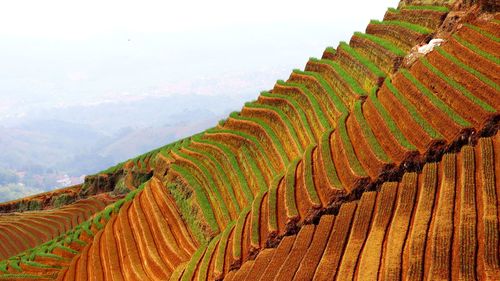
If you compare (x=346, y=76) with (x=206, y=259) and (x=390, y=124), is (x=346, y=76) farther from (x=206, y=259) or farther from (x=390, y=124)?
(x=206, y=259)

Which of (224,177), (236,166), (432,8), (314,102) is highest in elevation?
(432,8)

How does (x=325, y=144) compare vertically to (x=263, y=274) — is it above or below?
above

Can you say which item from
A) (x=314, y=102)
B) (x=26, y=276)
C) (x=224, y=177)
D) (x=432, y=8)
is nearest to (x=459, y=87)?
(x=432, y=8)

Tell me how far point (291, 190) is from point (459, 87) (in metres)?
6.96

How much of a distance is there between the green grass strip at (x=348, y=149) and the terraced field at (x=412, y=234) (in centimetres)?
142

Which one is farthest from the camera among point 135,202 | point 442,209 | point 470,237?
point 135,202

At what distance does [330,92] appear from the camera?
25.0 metres

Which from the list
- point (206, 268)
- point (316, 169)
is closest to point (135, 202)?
point (206, 268)

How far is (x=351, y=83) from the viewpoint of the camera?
24203 millimetres

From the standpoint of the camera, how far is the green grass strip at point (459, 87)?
17.0 m

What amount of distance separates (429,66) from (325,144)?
197 inches

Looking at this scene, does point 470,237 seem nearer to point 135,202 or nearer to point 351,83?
point 351,83

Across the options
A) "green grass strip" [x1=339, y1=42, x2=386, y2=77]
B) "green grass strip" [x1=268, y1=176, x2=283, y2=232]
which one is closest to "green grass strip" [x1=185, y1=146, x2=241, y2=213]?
"green grass strip" [x1=268, y1=176, x2=283, y2=232]

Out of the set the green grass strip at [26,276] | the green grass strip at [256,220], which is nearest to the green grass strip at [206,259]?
the green grass strip at [256,220]
